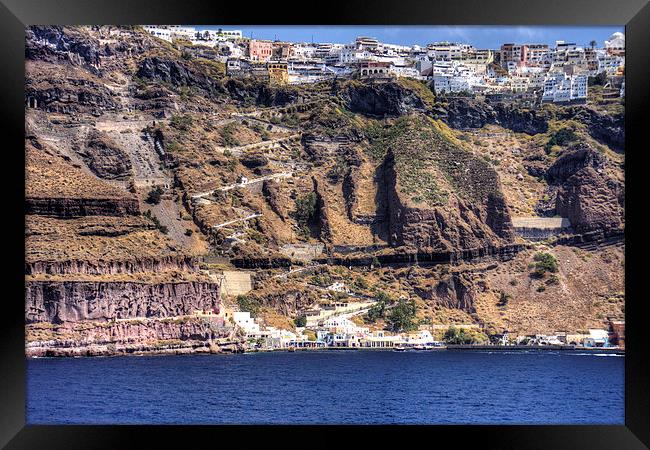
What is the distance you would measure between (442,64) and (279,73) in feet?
22.0

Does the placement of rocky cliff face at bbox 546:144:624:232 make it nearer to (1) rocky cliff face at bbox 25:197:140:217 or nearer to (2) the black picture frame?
(1) rocky cliff face at bbox 25:197:140:217

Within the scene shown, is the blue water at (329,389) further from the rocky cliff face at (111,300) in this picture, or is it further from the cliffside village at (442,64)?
the cliffside village at (442,64)

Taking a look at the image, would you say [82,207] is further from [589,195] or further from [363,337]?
[589,195]

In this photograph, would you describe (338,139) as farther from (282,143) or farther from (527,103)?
(527,103)

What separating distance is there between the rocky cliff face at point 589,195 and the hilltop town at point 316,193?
0.29 ft

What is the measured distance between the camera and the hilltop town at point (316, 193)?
4394 centimetres

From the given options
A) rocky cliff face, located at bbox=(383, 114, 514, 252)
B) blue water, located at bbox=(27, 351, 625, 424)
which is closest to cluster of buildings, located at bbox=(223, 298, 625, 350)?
blue water, located at bbox=(27, 351, 625, 424)

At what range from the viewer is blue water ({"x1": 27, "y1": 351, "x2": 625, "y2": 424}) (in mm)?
27438

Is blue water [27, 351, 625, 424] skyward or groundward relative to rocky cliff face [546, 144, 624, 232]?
groundward

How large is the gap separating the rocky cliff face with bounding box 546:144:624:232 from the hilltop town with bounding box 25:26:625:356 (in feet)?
0.29

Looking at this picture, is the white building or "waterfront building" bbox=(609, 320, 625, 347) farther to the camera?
the white building
